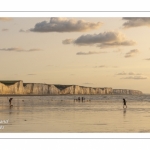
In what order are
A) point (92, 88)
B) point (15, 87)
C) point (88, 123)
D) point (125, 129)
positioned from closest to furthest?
point (125, 129)
point (88, 123)
point (92, 88)
point (15, 87)

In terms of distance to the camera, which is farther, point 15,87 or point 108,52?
point 15,87

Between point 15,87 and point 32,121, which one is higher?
point 15,87

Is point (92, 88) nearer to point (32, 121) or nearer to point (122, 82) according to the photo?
point (122, 82)
